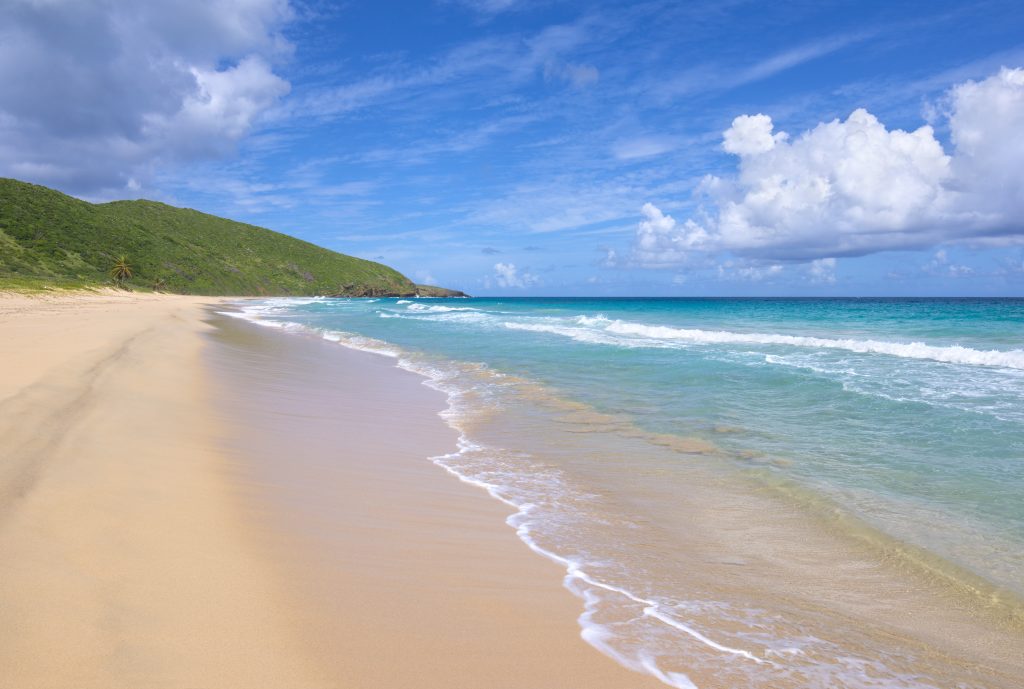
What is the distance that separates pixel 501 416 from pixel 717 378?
655cm

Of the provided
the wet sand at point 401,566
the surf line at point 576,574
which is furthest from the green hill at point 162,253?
the surf line at point 576,574

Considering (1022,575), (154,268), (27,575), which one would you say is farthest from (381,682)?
(154,268)

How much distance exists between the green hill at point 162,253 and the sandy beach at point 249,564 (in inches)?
1765

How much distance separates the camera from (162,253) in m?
97.0

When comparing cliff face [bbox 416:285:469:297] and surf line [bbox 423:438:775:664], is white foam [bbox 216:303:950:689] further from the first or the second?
cliff face [bbox 416:285:469:297]

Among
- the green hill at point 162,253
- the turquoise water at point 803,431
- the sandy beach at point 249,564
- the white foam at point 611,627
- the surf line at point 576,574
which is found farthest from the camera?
the green hill at point 162,253

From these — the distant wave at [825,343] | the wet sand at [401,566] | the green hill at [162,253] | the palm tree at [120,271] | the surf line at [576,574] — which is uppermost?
the green hill at [162,253]

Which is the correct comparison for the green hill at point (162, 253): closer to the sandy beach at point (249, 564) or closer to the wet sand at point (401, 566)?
the sandy beach at point (249, 564)

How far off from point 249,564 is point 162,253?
108982 millimetres

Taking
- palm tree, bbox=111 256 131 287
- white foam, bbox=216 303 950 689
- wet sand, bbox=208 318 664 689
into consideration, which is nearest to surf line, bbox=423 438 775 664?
white foam, bbox=216 303 950 689

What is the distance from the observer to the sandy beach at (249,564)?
2736mm

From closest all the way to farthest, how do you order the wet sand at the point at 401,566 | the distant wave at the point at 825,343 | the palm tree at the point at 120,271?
the wet sand at the point at 401,566 → the distant wave at the point at 825,343 → the palm tree at the point at 120,271

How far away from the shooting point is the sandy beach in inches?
108

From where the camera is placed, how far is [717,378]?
47.8 ft
